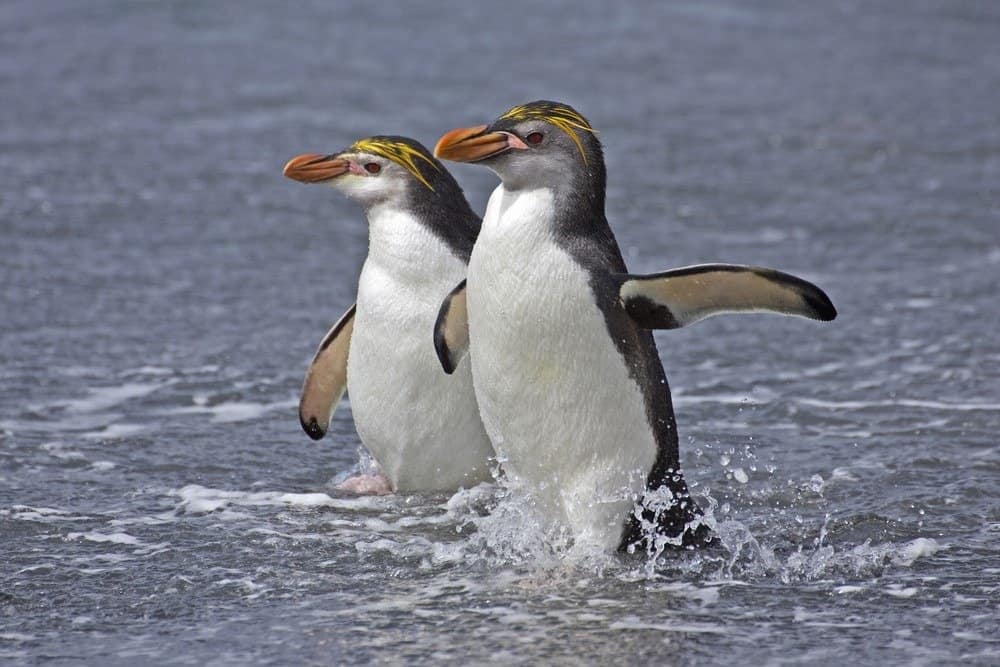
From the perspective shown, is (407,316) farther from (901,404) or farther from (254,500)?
(901,404)

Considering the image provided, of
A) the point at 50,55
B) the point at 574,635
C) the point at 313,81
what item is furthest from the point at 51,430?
the point at 50,55

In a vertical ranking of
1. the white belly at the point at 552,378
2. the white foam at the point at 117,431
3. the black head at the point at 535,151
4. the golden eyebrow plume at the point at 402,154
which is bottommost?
the white foam at the point at 117,431

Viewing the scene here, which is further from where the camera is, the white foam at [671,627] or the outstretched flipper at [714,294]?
the outstretched flipper at [714,294]

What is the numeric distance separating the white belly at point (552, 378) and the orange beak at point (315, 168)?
851mm

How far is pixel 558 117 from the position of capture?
13.8 feet

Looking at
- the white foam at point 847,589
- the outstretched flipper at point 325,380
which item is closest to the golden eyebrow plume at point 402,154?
the outstretched flipper at point 325,380

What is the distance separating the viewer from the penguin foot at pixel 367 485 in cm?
500

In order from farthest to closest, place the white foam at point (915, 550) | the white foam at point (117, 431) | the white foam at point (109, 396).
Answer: the white foam at point (109, 396), the white foam at point (117, 431), the white foam at point (915, 550)

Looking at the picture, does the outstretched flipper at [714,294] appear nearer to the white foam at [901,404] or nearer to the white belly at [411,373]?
the white belly at [411,373]

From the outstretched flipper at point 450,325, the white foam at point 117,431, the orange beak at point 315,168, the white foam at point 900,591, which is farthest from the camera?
the white foam at point 117,431

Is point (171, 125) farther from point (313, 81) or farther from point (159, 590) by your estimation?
point (159, 590)

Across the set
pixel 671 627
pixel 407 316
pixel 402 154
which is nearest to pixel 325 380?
pixel 407 316

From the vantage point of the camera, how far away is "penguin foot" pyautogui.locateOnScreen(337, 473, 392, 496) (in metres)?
5.00

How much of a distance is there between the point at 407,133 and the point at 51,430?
5266mm
